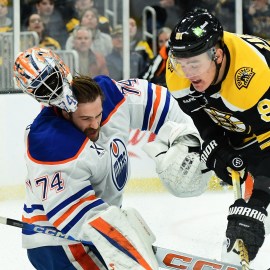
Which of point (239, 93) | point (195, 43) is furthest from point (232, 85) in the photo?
point (195, 43)

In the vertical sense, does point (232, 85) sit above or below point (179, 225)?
above

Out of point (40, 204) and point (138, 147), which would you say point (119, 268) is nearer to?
point (40, 204)

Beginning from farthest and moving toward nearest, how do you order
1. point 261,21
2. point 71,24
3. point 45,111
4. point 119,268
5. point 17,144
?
point 261,21 → point 71,24 → point 17,144 → point 45,111 → point 119,268

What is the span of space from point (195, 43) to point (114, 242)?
27.0 inches

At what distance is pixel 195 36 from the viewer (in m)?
2.79

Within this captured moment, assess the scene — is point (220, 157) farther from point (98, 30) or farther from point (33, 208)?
point (98, 30)

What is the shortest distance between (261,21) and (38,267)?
392 centimetres

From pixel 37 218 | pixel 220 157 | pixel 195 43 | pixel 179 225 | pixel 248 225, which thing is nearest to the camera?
pixel 248 225

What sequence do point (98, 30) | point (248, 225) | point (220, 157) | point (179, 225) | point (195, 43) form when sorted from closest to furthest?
point (248, 225), point (195, 43), point (220, 157), point (179, 225), point (98, 30)

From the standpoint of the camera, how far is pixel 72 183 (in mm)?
2676

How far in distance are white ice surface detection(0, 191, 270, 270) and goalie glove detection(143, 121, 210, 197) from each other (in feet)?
3.36

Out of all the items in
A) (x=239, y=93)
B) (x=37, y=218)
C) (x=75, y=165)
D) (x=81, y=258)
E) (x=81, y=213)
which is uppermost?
(x=239, y=93)

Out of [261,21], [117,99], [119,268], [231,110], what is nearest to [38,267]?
[119,268]

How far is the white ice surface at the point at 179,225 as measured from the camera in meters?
4.09
